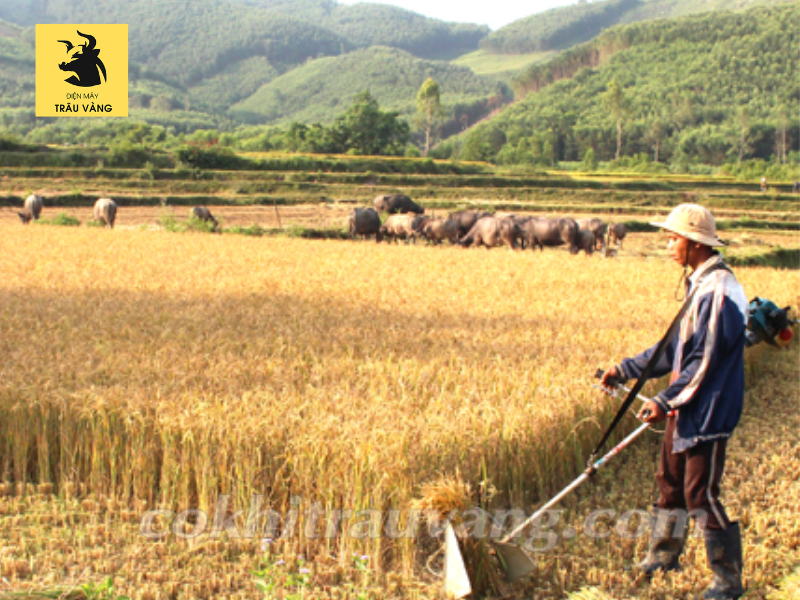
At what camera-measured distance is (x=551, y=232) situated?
1852 cm

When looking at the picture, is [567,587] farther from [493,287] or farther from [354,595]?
[493,287]

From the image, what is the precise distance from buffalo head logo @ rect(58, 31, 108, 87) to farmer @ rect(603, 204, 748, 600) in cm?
1617

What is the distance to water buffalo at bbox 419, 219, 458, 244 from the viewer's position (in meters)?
19.2

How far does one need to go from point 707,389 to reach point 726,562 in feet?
2.45

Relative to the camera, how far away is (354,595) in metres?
3.04

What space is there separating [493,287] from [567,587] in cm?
619

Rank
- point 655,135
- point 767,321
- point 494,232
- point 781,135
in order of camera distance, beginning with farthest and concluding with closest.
A: 1. point 781,135
2. point 655,135
3. point 494,232
4. point 767,321

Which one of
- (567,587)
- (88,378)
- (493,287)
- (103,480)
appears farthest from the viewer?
(493,287)

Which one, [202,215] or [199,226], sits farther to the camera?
[202,215]

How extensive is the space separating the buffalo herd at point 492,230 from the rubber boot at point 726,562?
14.2 m

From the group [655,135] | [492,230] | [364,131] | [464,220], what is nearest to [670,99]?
[655,135]

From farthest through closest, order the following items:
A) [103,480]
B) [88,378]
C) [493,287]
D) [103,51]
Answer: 1. [103,51]
2. [493,287]
3. [88,378]
4. [103,480]

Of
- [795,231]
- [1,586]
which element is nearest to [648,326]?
[1,586]

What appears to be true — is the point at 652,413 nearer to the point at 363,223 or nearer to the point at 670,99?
the point at 363,223
